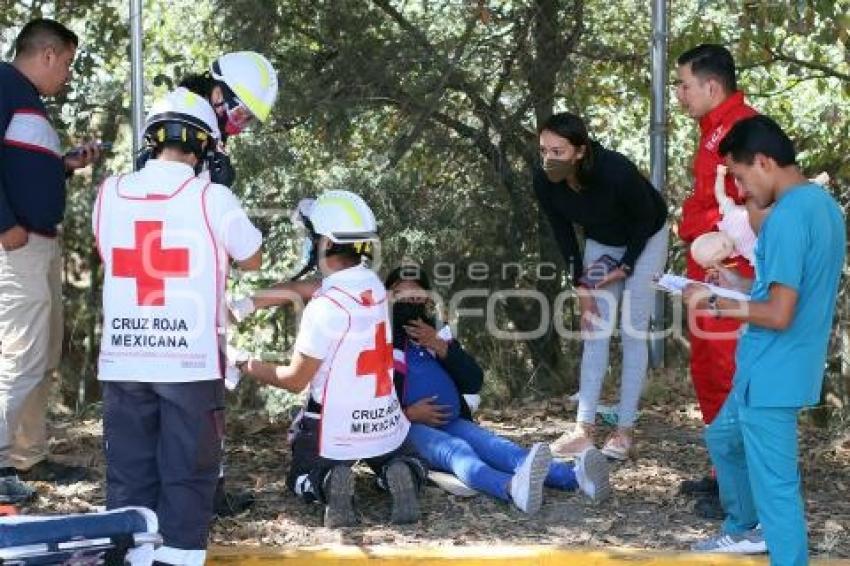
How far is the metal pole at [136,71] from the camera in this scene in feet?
21.5

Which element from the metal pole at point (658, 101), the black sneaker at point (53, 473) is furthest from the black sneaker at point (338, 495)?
the metal pole at point (658, 101)

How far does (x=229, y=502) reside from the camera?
5641mm

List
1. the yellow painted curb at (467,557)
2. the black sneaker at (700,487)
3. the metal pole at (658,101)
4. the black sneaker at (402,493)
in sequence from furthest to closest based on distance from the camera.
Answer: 1. the metal pole at (658,101)
2. the black sneaker at (700,487)
3. the black sneaker at (402,493)
4. the yellow painted curb at (467,557)

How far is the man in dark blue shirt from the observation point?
565 cm

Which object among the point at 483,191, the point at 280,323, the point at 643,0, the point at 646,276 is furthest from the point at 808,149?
the point at 280,323

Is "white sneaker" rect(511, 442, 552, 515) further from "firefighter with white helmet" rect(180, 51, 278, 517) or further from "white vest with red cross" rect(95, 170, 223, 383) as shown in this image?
"firefighter with white helmet" rect(180, 51, 278, 517)

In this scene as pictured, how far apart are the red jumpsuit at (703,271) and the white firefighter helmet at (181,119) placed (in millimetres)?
2092

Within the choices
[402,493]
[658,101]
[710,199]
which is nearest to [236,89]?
[402,493]

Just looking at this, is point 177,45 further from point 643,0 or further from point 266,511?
point 266,511

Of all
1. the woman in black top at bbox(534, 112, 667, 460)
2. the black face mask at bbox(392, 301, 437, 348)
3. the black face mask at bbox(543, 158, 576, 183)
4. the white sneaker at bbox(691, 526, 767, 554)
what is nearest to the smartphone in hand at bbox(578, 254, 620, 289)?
the woman in black top at bbox(534, 112, 667, 460)

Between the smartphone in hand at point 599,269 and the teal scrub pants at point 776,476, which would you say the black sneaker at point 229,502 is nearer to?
the smartphone in hand at point 599,269

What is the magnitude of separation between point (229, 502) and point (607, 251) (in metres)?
2.16

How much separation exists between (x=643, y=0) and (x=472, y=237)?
175 centimetres

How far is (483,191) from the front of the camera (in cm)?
816
